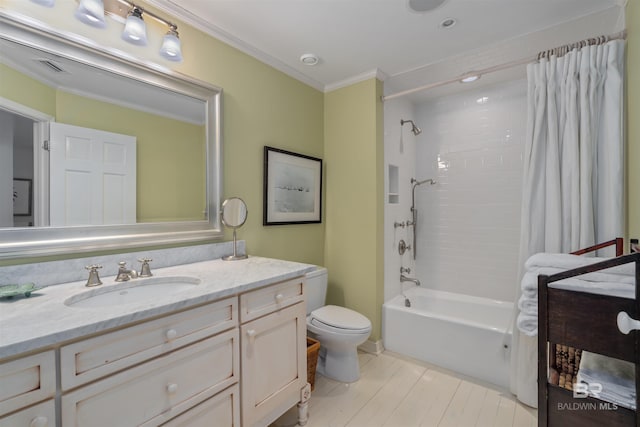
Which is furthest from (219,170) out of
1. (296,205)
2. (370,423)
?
(370,423)

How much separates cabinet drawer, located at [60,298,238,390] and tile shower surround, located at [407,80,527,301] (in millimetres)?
2436

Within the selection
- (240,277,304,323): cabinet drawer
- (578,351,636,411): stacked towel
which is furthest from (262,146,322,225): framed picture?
(578,351,636,411): stacked towel

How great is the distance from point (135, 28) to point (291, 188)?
1366mm

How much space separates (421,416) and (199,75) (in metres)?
2.44

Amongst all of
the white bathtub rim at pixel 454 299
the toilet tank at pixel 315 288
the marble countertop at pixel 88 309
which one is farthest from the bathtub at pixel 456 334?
the marble countertop at pixel 88 309

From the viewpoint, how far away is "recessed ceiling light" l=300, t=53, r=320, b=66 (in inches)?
85.2

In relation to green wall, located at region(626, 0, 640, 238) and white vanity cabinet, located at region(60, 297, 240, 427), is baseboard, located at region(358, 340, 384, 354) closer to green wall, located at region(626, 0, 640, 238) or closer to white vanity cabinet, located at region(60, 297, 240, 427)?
white vanity cabinet, located at region(60, 297, 240, 427)

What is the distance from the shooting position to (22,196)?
3.86 feet

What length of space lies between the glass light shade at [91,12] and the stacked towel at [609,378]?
2381 mm

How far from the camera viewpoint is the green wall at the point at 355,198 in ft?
7.97

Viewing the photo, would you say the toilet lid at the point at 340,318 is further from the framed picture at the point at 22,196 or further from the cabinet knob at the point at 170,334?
the framed picture at the point at 22,196

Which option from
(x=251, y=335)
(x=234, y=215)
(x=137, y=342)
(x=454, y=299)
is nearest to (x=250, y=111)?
(x=234, y=215)

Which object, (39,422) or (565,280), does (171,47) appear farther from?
(565,280)

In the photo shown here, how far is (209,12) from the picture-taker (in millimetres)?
1684
